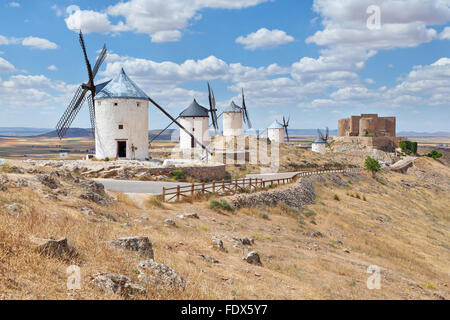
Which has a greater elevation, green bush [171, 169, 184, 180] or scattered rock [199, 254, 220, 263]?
green bush [171, 169, 184, 180]

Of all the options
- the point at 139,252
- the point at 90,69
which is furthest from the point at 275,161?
the point at 139,252

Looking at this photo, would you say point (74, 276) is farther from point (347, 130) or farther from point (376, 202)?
point (347, 130)

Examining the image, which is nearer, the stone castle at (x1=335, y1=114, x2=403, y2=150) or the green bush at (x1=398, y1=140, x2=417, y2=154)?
the stone castle at (x1=335, y1=114, x2=403, y2=150)

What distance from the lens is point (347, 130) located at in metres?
78.9

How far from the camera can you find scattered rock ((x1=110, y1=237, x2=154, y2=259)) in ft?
26.6

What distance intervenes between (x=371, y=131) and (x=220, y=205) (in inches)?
2487

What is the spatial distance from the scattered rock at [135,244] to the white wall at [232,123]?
42.8 meters

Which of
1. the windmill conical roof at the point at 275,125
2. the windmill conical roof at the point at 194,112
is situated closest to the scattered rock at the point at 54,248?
the windmill conical roof at the point at 194,112

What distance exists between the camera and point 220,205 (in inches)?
717

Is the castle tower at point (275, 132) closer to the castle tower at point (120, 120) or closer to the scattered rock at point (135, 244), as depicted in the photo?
the castle tower at point (120, 120)

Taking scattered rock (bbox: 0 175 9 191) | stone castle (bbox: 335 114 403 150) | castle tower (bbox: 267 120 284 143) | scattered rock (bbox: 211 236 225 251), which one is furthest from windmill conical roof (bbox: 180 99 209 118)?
stone castle (bbox: 335 114 403 150)

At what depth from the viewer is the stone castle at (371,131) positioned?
69.6m

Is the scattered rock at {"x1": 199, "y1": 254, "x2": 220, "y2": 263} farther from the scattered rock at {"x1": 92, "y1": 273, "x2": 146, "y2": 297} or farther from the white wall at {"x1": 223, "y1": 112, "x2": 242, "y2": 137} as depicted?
the white wall at {"x1": 223, "y1": 112, "x2": 242, "y2": 137}

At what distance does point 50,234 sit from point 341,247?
13.5 m
